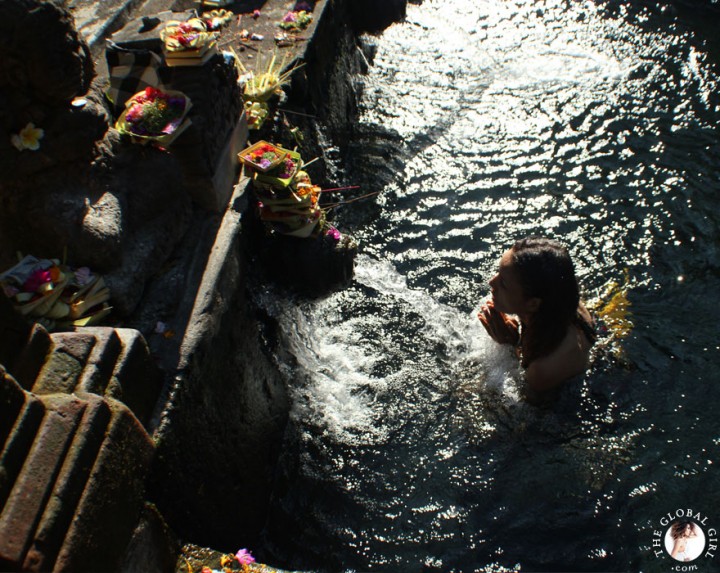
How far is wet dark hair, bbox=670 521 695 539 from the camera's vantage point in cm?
377

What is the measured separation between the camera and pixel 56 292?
3283mm

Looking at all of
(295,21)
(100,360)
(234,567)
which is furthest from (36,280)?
(295,21)

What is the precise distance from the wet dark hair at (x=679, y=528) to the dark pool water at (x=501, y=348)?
0.31 ft

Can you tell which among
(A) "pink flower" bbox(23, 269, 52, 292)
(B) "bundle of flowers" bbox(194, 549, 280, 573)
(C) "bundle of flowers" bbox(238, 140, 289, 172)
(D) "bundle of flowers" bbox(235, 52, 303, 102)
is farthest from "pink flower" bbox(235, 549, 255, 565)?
(D) "bundle of flowers" bbox(235, 52, 303, 102)

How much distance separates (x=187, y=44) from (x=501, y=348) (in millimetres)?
3086

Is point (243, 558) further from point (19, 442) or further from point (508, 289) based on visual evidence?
point (508, 289)

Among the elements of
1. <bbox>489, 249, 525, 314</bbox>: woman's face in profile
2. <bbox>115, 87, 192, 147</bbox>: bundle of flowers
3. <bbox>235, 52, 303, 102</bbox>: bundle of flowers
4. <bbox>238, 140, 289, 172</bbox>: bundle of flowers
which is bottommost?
<bbox>115, 87, 192, 147</bbox>: bundle of flowers

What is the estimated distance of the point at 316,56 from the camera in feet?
22.5

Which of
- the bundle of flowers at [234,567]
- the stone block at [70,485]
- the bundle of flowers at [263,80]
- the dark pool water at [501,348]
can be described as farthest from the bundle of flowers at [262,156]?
the bundle of flowers at [234,567]

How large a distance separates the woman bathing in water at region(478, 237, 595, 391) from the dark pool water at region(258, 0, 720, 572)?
39cm

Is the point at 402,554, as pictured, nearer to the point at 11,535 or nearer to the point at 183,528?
the point at 183,528

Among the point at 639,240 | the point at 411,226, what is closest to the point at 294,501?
the point at 411,226

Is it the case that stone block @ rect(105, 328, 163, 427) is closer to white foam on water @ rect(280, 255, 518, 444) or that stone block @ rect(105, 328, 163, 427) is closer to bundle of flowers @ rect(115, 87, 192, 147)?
bundle of flowers @ rect(115, 87, 192, 147)

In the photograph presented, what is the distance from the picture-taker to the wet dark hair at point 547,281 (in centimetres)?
362
